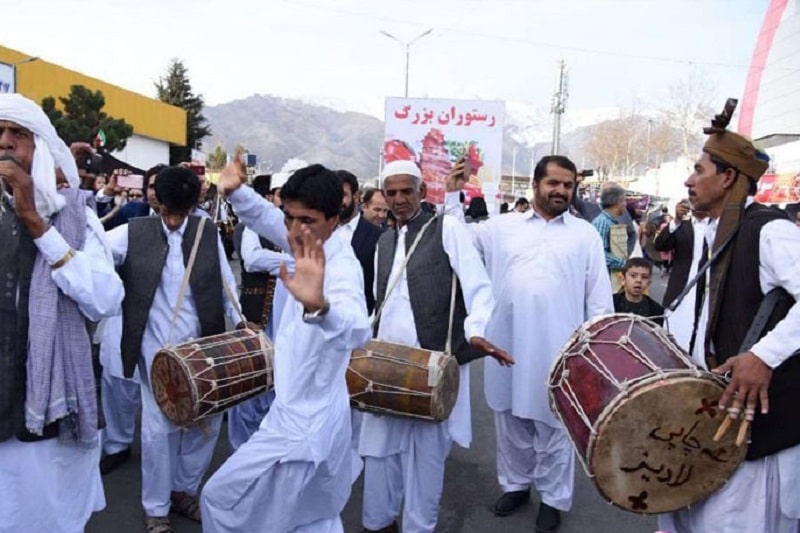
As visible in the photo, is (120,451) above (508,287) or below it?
below

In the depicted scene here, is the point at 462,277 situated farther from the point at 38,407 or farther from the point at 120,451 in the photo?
the point at 120,451

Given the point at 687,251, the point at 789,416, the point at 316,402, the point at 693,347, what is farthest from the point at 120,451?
the point at 687,251

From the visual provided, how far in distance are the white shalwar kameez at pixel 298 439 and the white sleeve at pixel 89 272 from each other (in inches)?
24.8

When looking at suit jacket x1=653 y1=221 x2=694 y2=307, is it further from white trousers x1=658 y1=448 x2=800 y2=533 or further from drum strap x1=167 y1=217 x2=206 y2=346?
drum strap x1=167 y1=217 x2=206 y2=346

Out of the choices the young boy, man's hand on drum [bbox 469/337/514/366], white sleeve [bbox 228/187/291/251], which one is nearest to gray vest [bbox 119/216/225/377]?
white sleeve [bbox 228/187/291/251]

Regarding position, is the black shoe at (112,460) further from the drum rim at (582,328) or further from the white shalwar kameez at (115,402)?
the drum rim at (582,328)

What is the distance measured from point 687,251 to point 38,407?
455cm

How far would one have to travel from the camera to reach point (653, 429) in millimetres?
2383

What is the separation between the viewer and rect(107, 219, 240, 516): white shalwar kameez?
12.0 feet

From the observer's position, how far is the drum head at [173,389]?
335 cm

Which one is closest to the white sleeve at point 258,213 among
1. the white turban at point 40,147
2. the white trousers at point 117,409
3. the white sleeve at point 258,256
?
the white turban at point 40,147

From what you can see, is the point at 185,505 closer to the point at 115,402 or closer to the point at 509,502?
the point at 115,402

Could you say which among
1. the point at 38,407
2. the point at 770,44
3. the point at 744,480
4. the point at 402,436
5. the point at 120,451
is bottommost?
the point at 120,451

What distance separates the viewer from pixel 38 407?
2.38 meters
